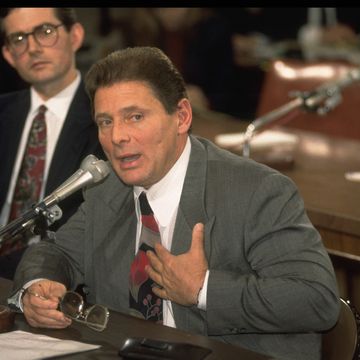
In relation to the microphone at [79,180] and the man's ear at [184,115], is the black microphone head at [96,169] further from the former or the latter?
the man's ear at [184,115]

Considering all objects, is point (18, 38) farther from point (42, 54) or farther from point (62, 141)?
point (62, 141)

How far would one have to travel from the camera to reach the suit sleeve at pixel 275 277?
229 cm

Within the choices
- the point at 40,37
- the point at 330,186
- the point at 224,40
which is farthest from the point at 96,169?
the point at 224,40

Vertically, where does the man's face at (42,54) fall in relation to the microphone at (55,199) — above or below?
above

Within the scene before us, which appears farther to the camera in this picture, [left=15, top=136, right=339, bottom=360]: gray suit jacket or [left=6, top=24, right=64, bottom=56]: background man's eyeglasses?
[left=6, top=24, right=64, bottom=56]: background man's eyeglasses

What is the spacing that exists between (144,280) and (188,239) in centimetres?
17

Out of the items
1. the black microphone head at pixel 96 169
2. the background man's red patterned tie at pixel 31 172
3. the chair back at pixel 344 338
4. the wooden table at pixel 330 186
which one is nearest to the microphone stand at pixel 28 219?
the black microphone head at pixel 96 169

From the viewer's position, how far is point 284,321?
7.56ft

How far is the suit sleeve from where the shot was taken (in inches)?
90.2

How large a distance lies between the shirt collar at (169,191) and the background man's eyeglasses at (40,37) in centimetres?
137

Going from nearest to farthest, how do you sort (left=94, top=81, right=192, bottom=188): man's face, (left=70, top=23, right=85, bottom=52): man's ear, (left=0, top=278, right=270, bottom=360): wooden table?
1. (left=0, top=278, right=270, bottom=360): wooden table
2. (left=94, top=81, right=192, bottom=188): man's face
3. (left=70, top=23, right=85, bottom=52): man's ear

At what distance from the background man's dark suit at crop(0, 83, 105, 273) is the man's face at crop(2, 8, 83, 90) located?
10 centimetres

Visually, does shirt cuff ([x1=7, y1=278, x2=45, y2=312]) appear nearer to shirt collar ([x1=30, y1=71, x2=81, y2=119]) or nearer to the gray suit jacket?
the gray suit jacket

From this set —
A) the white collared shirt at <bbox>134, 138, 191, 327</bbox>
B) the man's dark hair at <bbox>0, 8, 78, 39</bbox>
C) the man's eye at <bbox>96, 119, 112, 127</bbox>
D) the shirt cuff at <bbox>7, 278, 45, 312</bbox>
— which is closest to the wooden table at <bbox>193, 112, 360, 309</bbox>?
the white collared shirt at <bbox>134, 138, 191, 327</bbox>
